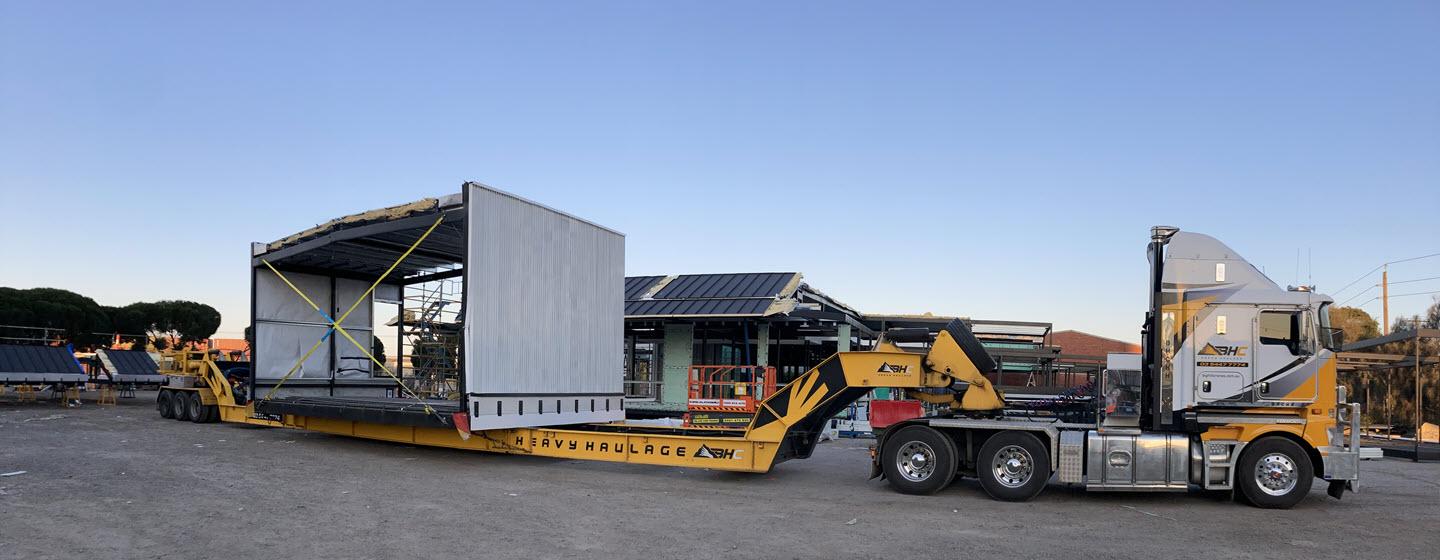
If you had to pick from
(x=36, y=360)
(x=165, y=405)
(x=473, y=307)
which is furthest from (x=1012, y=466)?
(x=36, y=360)

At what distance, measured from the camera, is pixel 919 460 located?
465 inches

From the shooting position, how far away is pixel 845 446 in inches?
742

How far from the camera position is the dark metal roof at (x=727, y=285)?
24559mm

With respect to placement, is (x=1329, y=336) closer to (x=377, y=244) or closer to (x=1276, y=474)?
(x=1276, y=474)

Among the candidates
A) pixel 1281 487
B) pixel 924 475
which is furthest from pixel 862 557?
pixel 1281 487

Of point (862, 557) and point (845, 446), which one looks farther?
point (845, 446)

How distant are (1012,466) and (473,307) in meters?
7.56

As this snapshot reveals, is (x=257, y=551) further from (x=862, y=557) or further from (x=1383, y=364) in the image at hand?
(x=1383, y=364)

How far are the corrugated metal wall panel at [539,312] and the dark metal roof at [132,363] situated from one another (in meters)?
24.4

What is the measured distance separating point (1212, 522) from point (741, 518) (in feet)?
17.3

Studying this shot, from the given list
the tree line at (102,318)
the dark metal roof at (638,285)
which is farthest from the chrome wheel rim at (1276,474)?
the tree line at (102,318)

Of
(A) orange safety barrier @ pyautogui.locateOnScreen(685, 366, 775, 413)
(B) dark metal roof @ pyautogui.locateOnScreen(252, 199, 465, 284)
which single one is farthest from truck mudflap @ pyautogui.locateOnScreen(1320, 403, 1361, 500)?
(B) dark metal roof @ pyautogui.locateOnScreen(252, 199, 465, 284)

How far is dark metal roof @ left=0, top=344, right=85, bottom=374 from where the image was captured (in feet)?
86.3

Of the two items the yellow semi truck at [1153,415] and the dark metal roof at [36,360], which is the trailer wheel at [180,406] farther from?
the yellow semi truck at [1153,415]
